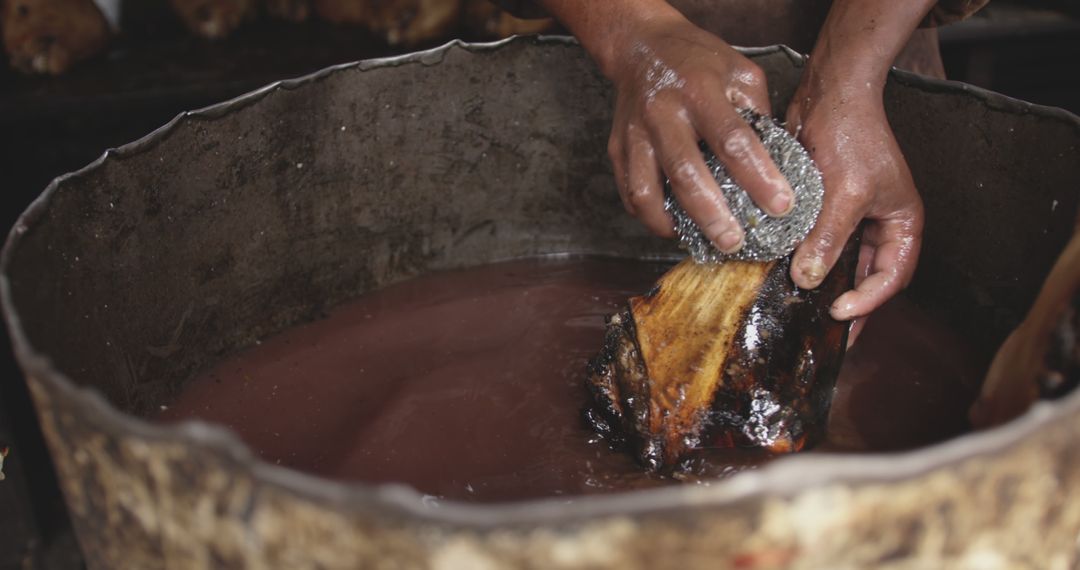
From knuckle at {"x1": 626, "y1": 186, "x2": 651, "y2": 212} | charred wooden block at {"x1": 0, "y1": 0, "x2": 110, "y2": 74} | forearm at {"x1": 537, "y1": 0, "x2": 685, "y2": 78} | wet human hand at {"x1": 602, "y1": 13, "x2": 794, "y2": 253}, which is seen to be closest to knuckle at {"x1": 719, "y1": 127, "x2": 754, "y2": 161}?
wet human hand at {"x1": 602, "y1": 13, "x2": 794, "y2": 253}

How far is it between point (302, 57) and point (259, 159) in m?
1.08

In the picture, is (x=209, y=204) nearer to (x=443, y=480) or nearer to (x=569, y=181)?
(x=443, y=480)

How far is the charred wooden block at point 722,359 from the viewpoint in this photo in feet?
4.36

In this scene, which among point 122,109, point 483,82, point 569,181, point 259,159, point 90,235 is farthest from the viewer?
point 122,109

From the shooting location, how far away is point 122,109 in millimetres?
2451

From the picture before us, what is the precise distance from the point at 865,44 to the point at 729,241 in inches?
16.2

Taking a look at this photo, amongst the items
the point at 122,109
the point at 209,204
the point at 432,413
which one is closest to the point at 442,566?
the point at 432,413

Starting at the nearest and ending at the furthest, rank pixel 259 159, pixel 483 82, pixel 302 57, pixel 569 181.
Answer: pixel 259 159 → pixel 483 82 → pixel 569 181 → pixel 302 57

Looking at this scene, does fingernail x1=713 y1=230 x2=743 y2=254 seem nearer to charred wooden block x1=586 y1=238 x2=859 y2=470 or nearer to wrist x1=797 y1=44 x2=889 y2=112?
charred wooden block x1=586 y1=238 x2=859 y2=470

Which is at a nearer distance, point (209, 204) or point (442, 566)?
point (442, 566)

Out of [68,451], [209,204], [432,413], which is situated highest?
[68,451]

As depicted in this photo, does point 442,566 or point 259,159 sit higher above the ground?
point 442,566

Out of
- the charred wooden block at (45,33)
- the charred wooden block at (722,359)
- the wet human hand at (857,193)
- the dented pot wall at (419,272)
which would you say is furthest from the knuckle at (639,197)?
the charred wooden block at (45,33)

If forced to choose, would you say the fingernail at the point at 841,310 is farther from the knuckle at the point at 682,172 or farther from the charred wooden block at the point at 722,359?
the knuckle at the point at 682,172
